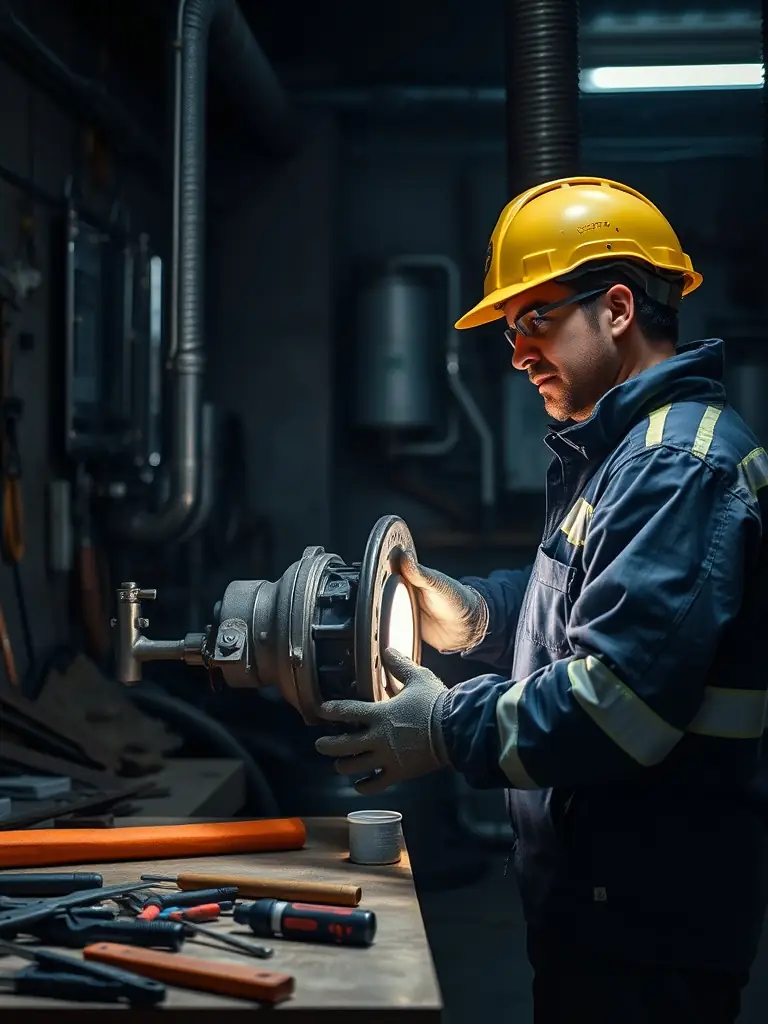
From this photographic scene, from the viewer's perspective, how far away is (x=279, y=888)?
4.72 feet

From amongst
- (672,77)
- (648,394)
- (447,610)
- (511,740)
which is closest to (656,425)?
(648,394)

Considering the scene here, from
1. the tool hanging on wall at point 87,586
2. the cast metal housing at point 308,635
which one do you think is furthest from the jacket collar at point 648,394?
the tool hanging on wall at point 87,586

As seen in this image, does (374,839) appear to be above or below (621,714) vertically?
below

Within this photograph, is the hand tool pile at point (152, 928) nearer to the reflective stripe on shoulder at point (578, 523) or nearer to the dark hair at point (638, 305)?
the reflective stripe on shoulder at point (578, 523)

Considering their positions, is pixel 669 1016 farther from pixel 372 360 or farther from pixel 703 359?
pixel 372 360

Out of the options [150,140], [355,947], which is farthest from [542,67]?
[355,947]

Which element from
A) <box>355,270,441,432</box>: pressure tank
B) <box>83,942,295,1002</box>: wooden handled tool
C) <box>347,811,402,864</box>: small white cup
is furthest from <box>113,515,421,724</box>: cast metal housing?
<box>355,270,441,432</box>: pressure tank

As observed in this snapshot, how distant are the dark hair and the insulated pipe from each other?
88.2 inches

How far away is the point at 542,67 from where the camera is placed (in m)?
2.97

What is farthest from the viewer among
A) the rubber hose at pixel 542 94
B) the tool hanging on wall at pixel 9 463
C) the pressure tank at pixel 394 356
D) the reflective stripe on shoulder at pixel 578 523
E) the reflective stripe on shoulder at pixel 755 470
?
the pressure tank at pixel 394 356

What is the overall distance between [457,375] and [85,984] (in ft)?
13.7

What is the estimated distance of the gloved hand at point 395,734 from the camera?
153 centimetres

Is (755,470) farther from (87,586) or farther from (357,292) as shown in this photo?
(357,292)

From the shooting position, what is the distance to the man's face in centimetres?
167
